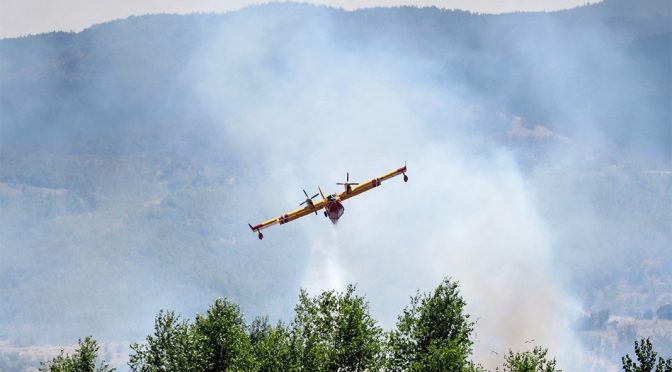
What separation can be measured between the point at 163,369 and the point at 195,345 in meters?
7.45

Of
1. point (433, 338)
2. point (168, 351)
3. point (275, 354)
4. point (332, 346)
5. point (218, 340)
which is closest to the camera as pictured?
point (275, 354)

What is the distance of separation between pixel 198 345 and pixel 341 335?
77.1 ft

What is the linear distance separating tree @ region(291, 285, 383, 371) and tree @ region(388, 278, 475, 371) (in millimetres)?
4328

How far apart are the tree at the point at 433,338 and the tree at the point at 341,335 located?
4.33 meters

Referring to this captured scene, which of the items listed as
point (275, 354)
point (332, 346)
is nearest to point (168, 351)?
point (275, 354)

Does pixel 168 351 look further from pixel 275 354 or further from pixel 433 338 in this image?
pixel 433 338

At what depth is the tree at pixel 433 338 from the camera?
175 m

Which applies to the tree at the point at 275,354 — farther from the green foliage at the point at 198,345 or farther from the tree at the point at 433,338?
the tree at the point at 433,338

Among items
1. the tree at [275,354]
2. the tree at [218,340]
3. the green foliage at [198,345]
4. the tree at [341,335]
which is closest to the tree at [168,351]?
the green foliage at [198,345]

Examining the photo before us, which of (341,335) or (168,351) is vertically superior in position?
(168,351)

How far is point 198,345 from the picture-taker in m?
186

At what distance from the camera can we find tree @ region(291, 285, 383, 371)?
575ft

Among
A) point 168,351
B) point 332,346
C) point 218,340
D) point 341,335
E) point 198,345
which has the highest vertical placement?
point 218,340

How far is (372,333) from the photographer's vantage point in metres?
178
